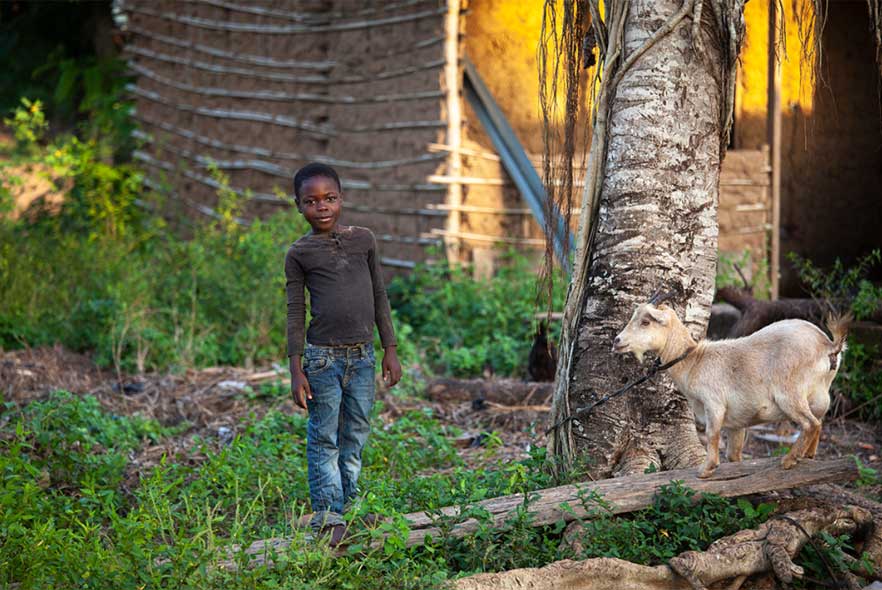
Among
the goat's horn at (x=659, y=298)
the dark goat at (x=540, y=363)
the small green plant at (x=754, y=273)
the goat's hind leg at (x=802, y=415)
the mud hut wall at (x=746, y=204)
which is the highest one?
the mud hut wall at (x=746, y=204)

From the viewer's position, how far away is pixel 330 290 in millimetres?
4484

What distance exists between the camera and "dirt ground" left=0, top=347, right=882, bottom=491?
607 centimetres

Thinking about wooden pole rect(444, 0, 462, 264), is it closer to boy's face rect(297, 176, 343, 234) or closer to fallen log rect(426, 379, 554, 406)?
fallen log rect(426, 379, 554, 406)

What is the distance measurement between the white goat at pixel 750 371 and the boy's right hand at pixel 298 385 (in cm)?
133

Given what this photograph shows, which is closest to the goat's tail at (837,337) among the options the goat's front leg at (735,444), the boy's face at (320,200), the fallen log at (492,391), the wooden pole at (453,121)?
the goat's front leg at (735,444)

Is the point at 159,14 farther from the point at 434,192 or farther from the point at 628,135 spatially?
the point at 628,135

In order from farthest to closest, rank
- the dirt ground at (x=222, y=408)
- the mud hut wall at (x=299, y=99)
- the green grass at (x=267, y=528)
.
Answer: the mud hut wall at (x=299, y=99) → the dirt ground at (x=222, y=408) → the green grass at (x=267, y=528)

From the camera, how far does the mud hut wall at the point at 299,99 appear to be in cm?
988

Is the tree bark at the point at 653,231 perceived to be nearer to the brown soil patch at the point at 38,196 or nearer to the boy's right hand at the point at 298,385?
the boy's right hand at the point at 298,385

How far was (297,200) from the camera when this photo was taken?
177 inches

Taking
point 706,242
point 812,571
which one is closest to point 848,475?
point 812,571

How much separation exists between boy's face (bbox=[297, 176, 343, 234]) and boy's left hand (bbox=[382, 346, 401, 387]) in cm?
64

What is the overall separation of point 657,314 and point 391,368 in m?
1.24

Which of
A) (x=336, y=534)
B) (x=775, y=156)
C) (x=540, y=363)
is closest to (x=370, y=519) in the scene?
(x=336, y=534)
